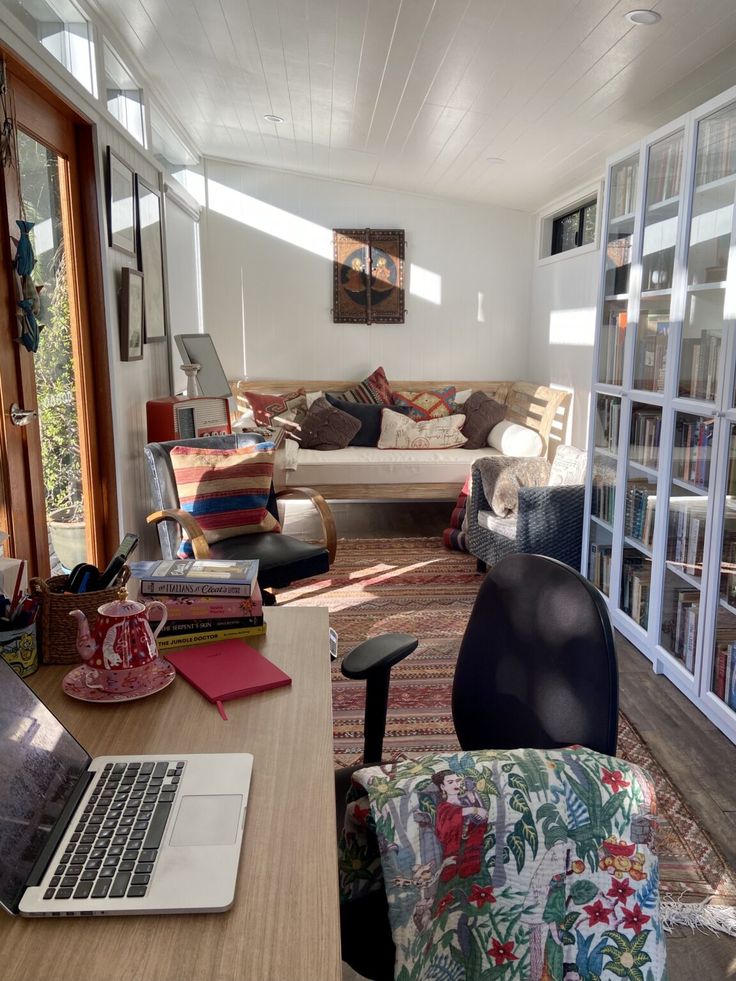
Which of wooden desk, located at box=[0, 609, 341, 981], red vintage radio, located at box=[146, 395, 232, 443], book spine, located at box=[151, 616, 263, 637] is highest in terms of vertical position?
red vintage radio, located at box=[146, 395, 232, 443]

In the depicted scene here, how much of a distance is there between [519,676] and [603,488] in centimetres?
251

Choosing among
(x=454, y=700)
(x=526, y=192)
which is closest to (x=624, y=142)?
(x=526, y=192)

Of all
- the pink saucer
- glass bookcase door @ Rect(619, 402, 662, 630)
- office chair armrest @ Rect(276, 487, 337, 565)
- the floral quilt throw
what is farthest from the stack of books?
glass bookcase door @ Rect(619, 402, 662, 630)

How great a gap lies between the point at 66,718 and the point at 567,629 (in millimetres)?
881

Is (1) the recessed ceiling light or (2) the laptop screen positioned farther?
(1) the recessed ceiling light

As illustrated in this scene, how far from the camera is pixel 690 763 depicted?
2.57 meters

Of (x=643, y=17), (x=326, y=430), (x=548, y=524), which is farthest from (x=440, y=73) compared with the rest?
(x=326, y=430)

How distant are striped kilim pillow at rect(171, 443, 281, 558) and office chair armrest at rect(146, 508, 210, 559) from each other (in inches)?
3.3

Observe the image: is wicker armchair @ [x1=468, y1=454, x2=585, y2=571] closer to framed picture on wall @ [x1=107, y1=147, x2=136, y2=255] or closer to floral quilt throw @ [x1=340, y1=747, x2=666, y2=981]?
framed picture on wall @ [x1=107, y1=147, x2=136, y2=255]

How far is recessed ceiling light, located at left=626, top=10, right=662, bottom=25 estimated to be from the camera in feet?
8.81

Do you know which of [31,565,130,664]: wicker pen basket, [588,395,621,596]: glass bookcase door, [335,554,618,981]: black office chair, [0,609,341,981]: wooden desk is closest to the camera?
[0,609,341,981]: wooden desk

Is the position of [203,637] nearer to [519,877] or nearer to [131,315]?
[519,877]

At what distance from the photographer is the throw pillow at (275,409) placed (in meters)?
6.31

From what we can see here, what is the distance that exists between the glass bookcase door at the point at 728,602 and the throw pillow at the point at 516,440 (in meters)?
3.01
